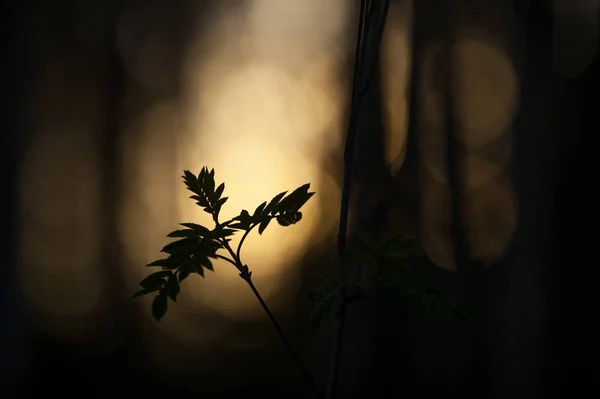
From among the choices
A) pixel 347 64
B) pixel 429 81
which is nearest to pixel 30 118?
pixel 347 64

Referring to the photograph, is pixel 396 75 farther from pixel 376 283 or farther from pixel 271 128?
pixel 376 283

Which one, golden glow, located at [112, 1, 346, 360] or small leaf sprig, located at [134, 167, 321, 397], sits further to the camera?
golden glow, located at [112, 1, 346, 360]

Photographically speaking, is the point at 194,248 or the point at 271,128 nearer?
the point at 194,248

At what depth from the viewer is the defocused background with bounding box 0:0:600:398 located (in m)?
0.97

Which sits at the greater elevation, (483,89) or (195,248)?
(483,89)

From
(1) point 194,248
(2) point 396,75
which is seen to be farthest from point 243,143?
(1) point 194,248

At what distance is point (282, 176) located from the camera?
40.4 inches

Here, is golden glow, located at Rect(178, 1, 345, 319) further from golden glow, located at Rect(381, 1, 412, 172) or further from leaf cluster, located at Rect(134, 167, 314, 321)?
leaf cluster, located at Rect(134, 167, 314, 321)

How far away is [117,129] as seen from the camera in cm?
104

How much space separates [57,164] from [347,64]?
51cm

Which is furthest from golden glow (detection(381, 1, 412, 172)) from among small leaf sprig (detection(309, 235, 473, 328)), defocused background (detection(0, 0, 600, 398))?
small leaf sprig (detection(309, 235, 473, 328))

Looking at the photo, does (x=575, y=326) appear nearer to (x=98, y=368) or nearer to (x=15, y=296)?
(x=98, y=368)

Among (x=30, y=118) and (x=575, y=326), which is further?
(x=30, y=118)

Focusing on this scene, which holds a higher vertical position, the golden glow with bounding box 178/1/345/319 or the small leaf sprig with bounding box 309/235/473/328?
the golden glow with bounding box 178/1/345/319
